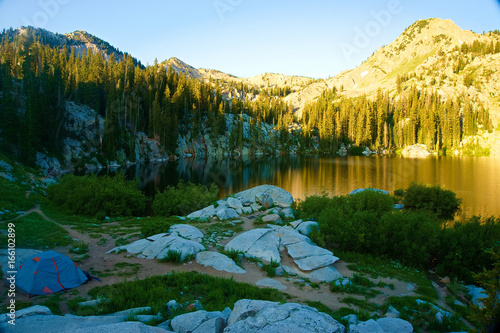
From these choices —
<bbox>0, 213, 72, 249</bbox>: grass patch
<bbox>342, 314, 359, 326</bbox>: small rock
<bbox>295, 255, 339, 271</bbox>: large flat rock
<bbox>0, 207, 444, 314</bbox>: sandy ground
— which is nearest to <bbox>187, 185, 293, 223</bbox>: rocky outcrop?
<bbox>295, 255, 339, 271</bbox>: large flat rock

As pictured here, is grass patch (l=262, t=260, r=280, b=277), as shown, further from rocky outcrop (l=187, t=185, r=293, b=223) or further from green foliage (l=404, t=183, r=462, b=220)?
green foliage (l=404, t=183, r=462, b=220)

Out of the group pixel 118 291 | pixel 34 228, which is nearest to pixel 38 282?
pixel 118 291

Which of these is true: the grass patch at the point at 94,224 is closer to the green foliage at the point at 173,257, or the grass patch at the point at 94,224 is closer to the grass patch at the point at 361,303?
the green foliage at the point at 173,257

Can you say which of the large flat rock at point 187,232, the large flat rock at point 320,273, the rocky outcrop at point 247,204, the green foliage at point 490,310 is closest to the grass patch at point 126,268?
the large flat rock at point 187,232

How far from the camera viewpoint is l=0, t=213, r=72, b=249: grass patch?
10661 millimetres

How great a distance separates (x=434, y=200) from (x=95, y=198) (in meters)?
31.1

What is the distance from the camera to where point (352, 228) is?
12.8m

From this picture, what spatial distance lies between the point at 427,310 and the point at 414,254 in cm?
565

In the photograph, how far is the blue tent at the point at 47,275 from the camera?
747 centimetres

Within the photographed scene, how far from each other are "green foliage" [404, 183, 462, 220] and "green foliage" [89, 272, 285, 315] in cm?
2308

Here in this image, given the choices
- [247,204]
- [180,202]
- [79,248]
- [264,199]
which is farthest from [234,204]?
[79,248]

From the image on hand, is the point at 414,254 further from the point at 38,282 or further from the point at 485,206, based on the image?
the point at 485,206

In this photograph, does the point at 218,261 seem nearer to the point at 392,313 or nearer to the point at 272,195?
the point at 392,313

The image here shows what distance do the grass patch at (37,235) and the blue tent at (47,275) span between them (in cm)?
323
